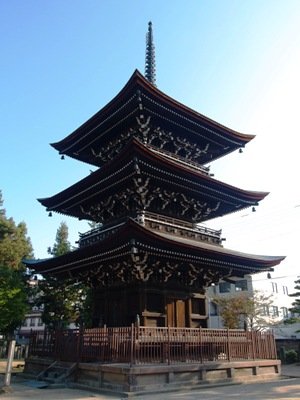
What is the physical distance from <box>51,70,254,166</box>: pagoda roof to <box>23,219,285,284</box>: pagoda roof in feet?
23.7

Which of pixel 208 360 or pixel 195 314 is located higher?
pixel 195 314

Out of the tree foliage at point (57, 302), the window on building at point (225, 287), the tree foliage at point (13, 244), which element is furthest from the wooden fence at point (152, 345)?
the window on building at point (225, 287)

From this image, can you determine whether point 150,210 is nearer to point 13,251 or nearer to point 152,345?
point 152,345

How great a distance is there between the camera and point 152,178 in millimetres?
19984

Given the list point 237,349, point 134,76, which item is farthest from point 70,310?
point 134,76

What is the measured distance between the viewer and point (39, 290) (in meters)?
45.3

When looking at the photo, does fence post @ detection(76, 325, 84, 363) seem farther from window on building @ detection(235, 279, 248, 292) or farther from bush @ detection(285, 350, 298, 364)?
window on building @ detection(235, 279, 248, 292)

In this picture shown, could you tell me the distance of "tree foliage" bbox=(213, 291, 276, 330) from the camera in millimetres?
43250

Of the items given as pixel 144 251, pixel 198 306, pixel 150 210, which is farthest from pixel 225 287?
pixel 144 251

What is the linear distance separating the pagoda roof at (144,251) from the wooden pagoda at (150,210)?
0.06 m

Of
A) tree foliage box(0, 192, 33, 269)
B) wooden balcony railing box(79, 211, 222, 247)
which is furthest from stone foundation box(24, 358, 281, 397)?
tree foliage box(0, 192, 33, 269)

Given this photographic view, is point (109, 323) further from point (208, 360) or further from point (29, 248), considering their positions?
point (29, 248)

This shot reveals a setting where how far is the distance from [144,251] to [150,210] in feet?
13.1

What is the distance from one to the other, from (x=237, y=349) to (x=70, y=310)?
2980 centimetres
